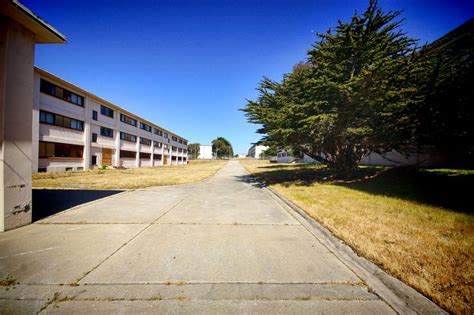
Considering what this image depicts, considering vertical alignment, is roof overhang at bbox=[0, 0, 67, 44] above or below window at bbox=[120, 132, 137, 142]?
below

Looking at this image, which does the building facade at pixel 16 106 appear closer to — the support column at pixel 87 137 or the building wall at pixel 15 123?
the building wall at pixel 15 123

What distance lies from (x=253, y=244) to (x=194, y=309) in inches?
78.3

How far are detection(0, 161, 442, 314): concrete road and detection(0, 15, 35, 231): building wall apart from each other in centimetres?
61

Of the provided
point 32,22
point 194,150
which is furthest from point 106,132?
point 194,150

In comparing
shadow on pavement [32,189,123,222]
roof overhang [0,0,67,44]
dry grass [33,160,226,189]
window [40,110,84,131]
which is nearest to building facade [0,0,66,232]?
roof overhang [0,0,67,44]

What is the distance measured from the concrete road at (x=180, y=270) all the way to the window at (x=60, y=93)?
19.3m

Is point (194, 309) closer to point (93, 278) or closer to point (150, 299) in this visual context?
point (150, 299)

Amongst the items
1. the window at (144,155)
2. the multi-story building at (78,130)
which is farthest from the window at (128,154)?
the window at (144,155)

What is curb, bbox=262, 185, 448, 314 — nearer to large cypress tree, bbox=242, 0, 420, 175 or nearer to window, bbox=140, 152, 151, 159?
large cypress tree, bbox=242, 0, 420, 175

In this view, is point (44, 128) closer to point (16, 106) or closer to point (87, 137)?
point (87, 137)

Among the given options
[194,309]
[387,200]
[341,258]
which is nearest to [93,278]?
[194,309]

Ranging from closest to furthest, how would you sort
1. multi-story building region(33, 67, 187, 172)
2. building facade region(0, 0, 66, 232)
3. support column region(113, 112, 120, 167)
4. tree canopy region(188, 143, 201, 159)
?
1. building facade region(0, 0, 66, 232)
2. multi-story building region(33, 67, 187, 172)
3. support column region(113, 112, 120, 167)
4. tree canopy region(188, 143, 201, 159)

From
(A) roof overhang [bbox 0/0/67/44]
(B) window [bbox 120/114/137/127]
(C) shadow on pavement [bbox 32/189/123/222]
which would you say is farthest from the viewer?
(B) window [bbox 120/114/137/127]

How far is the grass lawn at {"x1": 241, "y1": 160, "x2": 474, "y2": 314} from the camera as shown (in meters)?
2.79
